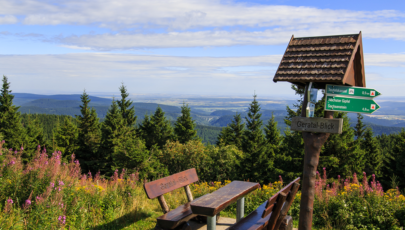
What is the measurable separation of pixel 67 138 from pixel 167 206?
133ft

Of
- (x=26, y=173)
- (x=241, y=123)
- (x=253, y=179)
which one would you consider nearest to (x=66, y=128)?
(x=241, y=123)

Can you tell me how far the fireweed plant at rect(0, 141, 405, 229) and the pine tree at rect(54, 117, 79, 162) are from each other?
3761 cm

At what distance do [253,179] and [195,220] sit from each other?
1857 centimetres

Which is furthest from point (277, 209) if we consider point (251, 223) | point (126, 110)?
point (126, 110)

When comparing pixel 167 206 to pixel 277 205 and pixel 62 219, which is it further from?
pixel 277 205

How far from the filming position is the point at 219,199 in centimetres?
407

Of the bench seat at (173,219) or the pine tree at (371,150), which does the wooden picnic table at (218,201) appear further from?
the pine tree at (371,150)

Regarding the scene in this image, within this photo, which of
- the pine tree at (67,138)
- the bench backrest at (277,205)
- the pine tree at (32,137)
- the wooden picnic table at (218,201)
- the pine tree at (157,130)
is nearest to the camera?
the bench backrest at (277,205)

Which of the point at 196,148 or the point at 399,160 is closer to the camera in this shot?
the point at 399,160

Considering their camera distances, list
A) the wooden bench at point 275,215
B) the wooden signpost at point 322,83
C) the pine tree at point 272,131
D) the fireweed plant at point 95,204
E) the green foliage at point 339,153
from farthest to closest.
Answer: the pine tree at point 272,131 < the green foliage at point 339,153 < the fireweed plant at point 95,204 < the wooden signpost at point 322,83 < the wooden bench at point 275,215

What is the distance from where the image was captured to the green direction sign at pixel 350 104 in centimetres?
402

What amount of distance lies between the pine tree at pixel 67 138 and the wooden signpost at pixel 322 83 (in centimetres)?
4104

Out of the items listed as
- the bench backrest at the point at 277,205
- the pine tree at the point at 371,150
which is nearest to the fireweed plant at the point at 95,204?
the bench backrest at the point at 277,205

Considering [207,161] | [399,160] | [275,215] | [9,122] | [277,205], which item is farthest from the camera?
[9,122]
